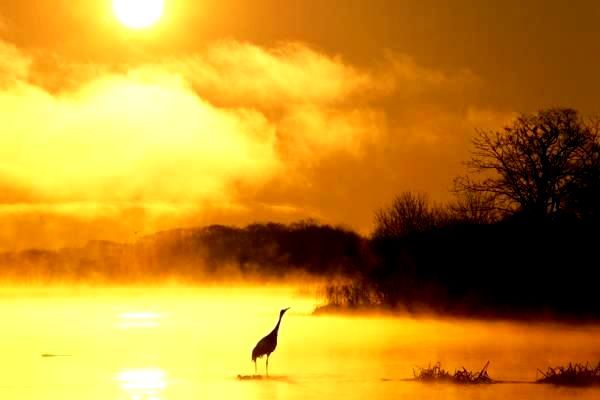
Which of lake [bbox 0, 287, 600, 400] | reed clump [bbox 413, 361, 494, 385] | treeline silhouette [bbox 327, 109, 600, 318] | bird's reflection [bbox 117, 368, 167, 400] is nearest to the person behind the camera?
bird's reflection [bbox 117, 368, 167, 400]

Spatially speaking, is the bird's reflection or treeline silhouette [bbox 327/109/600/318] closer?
the bird's reflection

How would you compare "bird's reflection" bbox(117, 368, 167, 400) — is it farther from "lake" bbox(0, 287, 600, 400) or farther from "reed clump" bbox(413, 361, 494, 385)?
"reed clump" bbox(413, 361, 494, 385)

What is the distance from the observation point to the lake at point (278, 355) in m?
21.9

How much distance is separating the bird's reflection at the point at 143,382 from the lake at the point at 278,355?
0.02m

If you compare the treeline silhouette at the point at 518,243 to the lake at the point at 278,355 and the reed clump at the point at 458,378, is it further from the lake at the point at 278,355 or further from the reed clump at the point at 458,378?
the reed clump at the point at 458,378

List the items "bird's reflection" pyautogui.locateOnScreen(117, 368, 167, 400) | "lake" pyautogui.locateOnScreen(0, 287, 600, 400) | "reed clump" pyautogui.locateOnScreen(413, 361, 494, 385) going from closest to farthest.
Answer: "bird's reflection" pyautogui.locateOnScreen(117, 368, 167, 400) → "lake" pyautogui.locateOnScreen(0, 287, 600, 400) → "reed clump" pyautogui.locateOnScreen(413, 361, 494, 385)

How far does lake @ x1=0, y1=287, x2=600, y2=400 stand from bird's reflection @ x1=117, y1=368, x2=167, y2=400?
0.02 meters

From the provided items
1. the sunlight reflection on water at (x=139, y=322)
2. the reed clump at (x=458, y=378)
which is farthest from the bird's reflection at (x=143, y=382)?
the sunlight reflection on water at (x=139, y=322)

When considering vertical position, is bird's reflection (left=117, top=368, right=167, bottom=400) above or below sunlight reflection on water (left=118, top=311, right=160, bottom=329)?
below

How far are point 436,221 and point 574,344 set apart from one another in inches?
468

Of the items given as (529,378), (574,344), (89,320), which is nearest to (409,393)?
(529,378)

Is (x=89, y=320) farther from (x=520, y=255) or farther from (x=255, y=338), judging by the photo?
(x=520, y=255)

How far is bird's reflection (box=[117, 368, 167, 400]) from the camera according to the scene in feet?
70.4

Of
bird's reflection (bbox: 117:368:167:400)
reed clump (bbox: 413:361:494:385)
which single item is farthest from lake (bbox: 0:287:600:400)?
reed clump (bbox: 413:361:494:385)
